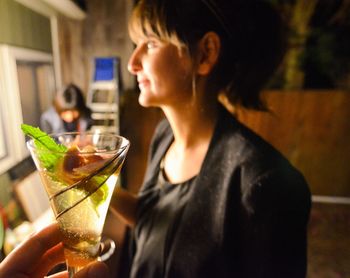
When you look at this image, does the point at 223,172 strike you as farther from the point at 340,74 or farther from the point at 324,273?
the point at 340,74

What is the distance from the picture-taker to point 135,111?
2.96 meters

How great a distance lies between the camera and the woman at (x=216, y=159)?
0.82 m

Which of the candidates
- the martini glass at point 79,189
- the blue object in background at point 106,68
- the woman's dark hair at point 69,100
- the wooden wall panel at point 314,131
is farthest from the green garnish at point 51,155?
the wooden wall panel at point 314,131

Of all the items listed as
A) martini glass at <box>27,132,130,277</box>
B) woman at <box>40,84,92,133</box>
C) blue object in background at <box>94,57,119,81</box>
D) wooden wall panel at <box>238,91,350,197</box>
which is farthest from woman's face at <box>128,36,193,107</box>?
wooden wall panel at <box>238,91,350,197</box>

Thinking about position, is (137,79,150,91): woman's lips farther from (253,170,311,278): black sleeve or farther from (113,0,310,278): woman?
(253,170,311,278): black sleeve

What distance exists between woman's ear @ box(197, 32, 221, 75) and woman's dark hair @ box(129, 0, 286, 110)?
0.07 feet

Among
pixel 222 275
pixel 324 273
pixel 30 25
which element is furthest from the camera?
pixel 324 273

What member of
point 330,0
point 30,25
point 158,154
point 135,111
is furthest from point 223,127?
point 330,0

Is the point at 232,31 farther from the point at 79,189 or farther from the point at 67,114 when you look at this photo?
the point at 67,114

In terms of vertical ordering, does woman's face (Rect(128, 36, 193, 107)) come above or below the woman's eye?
below

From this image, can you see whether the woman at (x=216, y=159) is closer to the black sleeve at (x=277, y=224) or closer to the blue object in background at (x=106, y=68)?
the black sleeve at (x=277, y=224)

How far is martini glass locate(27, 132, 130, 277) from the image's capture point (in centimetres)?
50

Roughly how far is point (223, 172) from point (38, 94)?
0.83 meters

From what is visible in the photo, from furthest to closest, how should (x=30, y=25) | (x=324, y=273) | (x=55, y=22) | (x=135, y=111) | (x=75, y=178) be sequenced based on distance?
(x=135, y=111), (x=324, y=273), (x=55, y=22), (x=30, y=25), (x=75, y=178)
